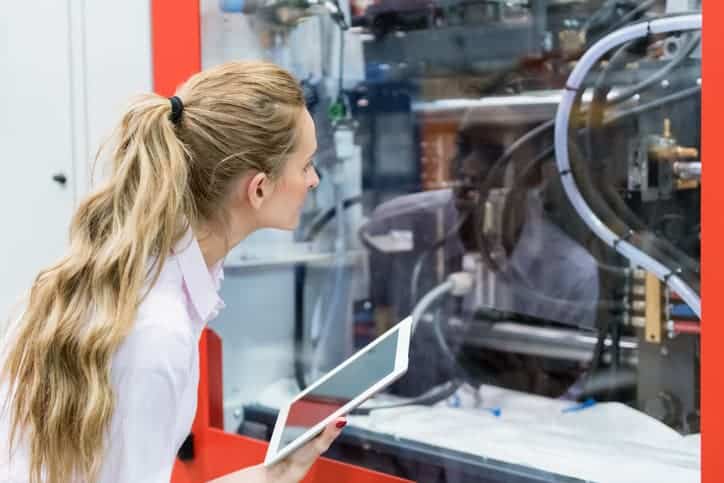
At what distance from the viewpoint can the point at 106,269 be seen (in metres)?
1.01

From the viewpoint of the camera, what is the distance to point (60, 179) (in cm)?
172

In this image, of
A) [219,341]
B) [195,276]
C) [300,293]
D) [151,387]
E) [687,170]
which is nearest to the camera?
[151,387]

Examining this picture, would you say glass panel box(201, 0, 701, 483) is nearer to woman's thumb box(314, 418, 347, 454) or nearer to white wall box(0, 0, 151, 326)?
white wall box(0, 0, 151, 326)

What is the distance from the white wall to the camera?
62.7 inches

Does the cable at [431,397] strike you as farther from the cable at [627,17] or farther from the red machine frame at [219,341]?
the cable at [627,17]

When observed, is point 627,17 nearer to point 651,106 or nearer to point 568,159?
point 651,106

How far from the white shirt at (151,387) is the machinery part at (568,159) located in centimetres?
77

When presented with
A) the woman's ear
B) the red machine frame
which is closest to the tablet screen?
the red machine frame

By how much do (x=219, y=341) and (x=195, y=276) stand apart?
55 cm

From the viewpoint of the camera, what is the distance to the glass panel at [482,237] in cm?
152

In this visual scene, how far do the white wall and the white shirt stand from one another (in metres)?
0.66

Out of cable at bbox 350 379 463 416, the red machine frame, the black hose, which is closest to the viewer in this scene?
the red machine frame

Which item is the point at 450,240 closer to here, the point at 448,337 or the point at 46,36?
the point at 448,337

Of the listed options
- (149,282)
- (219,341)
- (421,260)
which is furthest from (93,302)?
(421,260)
